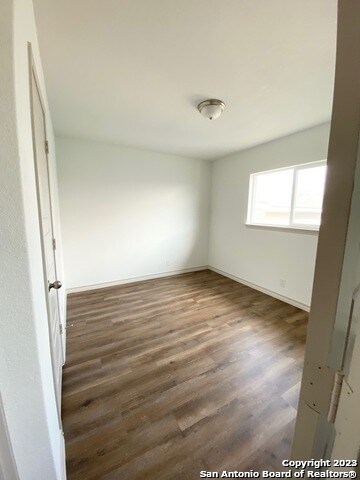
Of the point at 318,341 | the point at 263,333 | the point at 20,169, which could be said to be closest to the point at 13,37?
the point at 20,169

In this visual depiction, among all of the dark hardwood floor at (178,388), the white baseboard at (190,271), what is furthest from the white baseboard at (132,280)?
the dark hardwood floor at (178,388)

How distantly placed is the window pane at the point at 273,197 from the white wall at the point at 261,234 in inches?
6.6

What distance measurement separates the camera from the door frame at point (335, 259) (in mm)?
357

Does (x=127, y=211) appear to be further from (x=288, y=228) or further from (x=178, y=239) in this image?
(x=288, y=228)

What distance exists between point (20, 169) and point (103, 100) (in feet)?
5.78

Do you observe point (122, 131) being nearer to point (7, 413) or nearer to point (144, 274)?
point (144, 274)

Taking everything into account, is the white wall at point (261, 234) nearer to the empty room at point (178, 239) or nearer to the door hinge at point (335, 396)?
the empty room at point (178, 239)

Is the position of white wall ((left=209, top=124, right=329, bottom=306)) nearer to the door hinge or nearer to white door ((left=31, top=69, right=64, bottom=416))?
the door hinge

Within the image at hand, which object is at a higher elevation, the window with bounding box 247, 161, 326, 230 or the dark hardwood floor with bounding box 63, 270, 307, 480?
the window with bounding box 247, 161, 326, 230

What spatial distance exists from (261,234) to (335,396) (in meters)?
3.13

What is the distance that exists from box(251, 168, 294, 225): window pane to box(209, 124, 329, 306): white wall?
17cm

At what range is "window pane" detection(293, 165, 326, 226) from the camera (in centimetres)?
262

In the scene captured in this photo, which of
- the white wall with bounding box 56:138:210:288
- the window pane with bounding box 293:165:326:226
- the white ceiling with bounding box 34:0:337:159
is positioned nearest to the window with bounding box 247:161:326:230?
the window pane with bounding box 293:165:326:226

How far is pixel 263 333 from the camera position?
230 centimetres
